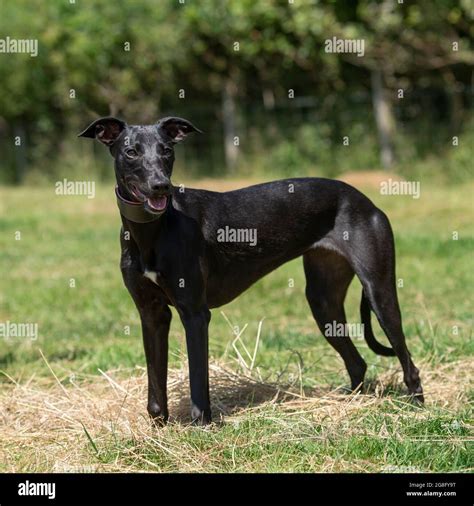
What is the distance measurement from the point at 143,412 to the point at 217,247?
116 centimetres

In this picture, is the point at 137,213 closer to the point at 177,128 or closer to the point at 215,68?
the point at 177,128

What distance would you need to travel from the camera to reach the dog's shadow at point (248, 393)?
20.7ft

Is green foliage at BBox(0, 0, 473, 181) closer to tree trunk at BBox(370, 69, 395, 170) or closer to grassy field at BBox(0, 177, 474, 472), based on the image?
tree trunk at BBox(370, 69, 395, 170)

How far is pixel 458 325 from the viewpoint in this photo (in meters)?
8.82

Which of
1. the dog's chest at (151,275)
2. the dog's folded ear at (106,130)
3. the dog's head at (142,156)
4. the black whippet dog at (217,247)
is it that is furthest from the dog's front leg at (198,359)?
the dog's folded ear at (106,130)

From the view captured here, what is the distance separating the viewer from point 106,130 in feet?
18.8

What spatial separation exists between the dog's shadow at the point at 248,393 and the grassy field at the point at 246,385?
1 centimetres

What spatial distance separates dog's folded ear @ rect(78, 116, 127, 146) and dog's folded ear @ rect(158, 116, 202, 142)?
0.24m

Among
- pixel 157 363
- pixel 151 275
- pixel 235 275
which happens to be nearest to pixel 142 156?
pixel 151 275

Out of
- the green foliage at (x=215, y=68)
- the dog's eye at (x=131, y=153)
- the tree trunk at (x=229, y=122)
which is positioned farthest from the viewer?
the tree trunk at (x=229, y=122)

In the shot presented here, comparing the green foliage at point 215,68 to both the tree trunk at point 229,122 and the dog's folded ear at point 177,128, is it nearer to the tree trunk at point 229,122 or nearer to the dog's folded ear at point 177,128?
the tree trunk at point 229,122

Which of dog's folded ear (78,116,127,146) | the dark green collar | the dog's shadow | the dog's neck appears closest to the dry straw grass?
the dog's shadow

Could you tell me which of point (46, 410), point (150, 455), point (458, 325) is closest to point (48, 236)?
point (458, 325)
